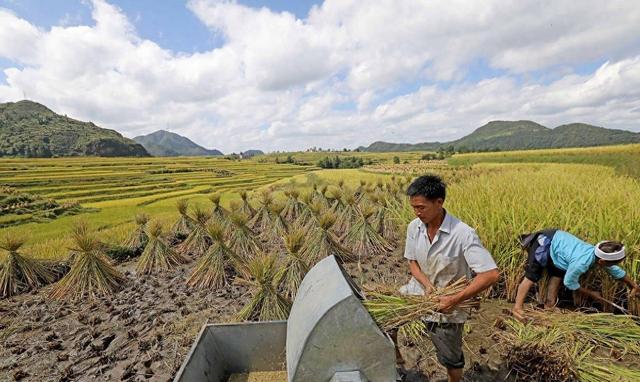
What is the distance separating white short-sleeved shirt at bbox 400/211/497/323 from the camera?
2.07 meters

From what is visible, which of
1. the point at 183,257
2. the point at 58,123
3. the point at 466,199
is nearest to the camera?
the point at 466,199

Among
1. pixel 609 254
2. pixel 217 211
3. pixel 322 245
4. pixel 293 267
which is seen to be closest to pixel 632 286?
pixel 609 254

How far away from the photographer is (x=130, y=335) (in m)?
3.99

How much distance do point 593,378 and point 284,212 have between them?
8743mm

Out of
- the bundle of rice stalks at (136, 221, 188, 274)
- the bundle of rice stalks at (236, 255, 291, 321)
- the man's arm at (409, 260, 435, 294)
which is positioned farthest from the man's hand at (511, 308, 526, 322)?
the bundle of rice stalks at (136, 221, 188, 274)

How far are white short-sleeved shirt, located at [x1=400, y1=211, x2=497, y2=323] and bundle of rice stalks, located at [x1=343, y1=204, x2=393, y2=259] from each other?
4.78 metres

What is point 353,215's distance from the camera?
904 centimetres

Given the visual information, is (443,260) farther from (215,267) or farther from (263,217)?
(263,217)

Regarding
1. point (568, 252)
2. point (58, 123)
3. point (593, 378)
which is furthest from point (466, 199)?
point (58, 123)

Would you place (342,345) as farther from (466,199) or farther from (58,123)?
(58,123)

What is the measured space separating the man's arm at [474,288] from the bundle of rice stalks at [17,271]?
7.45 m

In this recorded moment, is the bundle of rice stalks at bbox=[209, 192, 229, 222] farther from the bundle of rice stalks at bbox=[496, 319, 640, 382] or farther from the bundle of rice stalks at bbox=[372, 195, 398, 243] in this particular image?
the bundle of rice stalks at bbox=[496, 319, 640, 382]

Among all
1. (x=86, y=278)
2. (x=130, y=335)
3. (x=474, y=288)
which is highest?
(x=474, y=288)

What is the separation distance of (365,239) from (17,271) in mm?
6970
